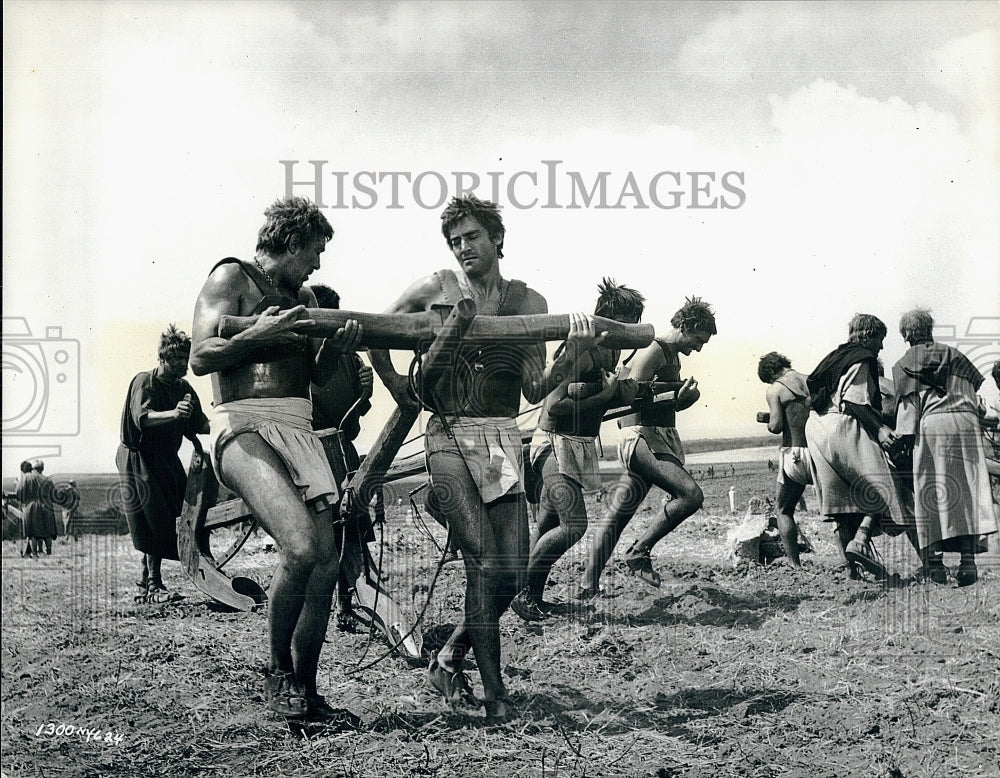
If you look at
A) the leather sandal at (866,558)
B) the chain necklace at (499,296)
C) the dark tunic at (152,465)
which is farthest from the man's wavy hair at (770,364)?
the dark tunic at (152,465)

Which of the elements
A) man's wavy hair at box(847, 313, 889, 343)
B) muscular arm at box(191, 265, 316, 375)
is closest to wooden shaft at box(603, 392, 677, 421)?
man's wavy hair at box(847, 313, 889, 343)

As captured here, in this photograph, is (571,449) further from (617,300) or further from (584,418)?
(617,300)

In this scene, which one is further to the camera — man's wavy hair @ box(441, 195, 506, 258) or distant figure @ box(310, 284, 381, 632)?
distant figure @ box(310, 284, 381, 632)

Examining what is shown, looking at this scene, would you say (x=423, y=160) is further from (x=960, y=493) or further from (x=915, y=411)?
(x=960, y=493)

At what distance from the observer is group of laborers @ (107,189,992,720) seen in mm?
5281

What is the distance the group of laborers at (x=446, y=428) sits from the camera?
5281 millimetres

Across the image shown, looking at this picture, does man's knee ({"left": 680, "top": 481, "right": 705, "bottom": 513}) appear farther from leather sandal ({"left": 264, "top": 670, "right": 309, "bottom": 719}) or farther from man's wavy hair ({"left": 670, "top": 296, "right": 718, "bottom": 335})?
leather sandal ({"left": 264, "top": 670, "right": 309, "bottom": 719})

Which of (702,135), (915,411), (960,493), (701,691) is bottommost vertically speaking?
(701,691)

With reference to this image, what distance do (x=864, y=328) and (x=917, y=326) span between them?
320 millimetres

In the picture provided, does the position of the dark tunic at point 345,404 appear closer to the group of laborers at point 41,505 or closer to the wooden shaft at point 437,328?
the wooden shaft at point 437,328

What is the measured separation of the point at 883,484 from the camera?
21.1ft

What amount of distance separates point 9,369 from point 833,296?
482 cm

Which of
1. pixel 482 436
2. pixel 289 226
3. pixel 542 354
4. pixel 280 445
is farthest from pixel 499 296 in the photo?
pixel 280 445

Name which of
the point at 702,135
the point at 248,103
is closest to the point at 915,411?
the point at 702,135
